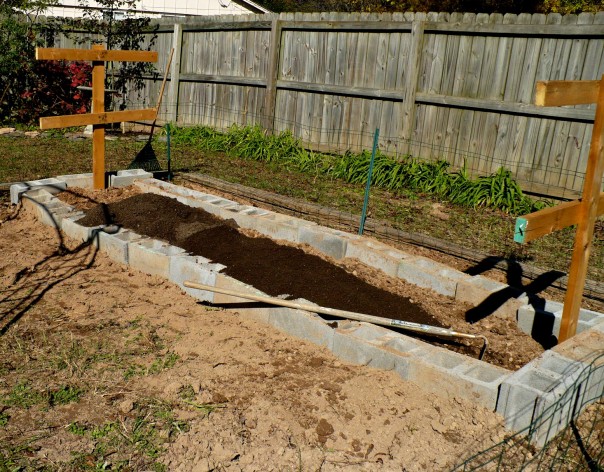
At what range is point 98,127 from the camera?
29.1ft

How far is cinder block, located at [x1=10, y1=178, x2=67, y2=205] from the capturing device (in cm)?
827

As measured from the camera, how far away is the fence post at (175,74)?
48.0 feet

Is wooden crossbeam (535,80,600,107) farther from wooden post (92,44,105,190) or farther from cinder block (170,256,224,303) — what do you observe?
wooden post (92,44,105,190)

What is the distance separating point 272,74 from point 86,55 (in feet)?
15.8

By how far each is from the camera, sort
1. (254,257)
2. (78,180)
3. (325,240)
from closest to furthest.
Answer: (254,257), (325,240), (78,180)

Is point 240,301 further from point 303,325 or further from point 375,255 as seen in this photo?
point 375,255

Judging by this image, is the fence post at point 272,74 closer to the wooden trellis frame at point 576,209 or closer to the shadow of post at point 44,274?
the shadow of post at point 44,274

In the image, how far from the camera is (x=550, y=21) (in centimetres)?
928

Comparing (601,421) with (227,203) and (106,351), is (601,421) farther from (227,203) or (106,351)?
(227,203)

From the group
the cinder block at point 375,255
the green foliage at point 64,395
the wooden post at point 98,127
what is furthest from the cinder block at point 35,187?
the green foliage at point 64,395

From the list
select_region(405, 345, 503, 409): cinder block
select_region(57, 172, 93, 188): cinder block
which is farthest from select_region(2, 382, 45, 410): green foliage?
select_region(57, 172, 93, 188): cinder block

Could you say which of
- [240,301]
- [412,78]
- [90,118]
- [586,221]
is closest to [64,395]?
[240,301]

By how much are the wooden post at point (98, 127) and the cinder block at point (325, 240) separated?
321 centimetres

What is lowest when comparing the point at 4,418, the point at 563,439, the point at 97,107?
the point at 4,418
